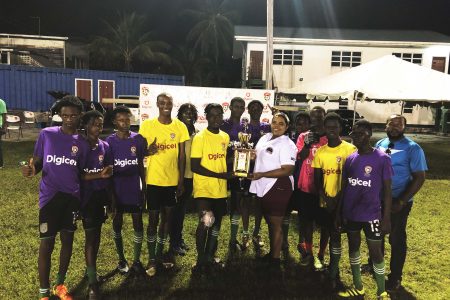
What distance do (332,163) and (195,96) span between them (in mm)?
5630

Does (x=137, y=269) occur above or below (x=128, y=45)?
below

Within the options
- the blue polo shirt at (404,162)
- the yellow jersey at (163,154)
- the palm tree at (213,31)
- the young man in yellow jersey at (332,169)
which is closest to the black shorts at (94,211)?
the yellow jersey at (163,154)

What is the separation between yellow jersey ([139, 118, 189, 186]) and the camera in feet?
14.0

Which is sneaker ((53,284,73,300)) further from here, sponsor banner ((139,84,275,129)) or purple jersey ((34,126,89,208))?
sponsor banner ((139,84,275,129))

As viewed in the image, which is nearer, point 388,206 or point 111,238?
point 388,206

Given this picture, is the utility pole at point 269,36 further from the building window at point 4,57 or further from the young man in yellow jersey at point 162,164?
the building window at point 4,57

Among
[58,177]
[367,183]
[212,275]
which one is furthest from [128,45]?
[367,183]

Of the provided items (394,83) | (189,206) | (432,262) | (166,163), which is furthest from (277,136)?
(394,83)

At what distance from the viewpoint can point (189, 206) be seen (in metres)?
7.35

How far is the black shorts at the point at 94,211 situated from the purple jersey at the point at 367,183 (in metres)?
2.56

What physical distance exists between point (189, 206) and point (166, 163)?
10.5ft

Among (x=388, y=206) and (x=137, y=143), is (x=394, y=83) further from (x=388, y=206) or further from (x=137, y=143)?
(x=137, y=143)

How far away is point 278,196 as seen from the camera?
4.21m

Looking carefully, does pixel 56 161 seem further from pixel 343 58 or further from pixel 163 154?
pixel 343 58
